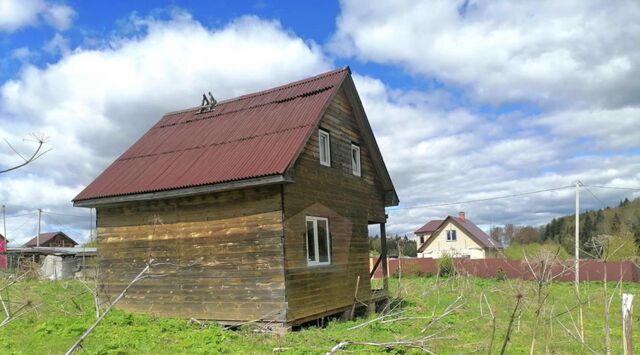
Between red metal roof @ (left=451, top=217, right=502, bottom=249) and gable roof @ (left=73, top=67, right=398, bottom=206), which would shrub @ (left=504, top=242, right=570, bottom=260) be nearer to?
gable roof @ (left=73, top=67, right=398, bottom=206)

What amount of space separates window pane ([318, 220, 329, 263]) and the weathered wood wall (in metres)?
2.20

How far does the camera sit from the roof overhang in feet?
35.1

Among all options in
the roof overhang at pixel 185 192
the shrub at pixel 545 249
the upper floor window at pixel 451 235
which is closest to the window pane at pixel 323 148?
the roof overhang at pixel 185 192

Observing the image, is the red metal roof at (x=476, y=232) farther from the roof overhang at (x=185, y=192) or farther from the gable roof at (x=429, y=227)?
the roof overhang at (x=185, y=192)

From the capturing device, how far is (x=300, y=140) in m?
11.6

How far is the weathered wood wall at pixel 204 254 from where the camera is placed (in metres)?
11.1

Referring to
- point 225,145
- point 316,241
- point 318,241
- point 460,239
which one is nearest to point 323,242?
point 318,241

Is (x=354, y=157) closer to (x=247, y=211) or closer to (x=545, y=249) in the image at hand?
(x=247, y=211)

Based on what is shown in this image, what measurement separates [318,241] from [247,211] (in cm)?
230

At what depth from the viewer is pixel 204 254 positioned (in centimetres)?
1180

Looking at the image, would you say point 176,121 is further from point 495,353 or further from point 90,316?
point 495,353

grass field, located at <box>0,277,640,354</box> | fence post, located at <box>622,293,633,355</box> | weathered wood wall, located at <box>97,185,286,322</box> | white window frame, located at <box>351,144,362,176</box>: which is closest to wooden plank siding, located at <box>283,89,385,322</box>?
white window frame, located at <box>351,144,362,176</box>

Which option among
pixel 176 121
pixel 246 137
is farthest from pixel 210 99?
pixel 246 137

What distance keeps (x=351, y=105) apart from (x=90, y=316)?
8830 mm
